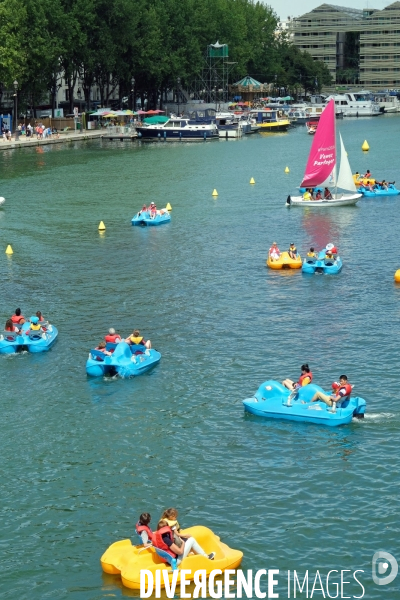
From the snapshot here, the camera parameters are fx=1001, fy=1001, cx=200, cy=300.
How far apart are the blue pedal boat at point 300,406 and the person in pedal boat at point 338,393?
0.18 m

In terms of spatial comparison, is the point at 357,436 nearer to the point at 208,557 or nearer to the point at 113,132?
the point at 208,557

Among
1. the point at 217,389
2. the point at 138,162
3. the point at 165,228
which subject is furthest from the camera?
the point at 138,162

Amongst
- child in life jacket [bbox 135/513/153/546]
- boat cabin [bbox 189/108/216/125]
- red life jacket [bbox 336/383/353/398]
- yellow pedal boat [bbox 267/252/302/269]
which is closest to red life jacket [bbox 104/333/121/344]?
red life jacket [bbox 336/383/353/398]

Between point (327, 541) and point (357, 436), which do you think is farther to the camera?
point (357, 436)

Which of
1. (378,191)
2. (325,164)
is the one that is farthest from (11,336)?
(378,191)

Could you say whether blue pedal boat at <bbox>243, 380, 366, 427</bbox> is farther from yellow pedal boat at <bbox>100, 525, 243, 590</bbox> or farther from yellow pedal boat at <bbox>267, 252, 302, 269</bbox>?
yellow pedal boat at <bbox>267, 252, 302, 269</bbox>

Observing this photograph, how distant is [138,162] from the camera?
11650 centimetres

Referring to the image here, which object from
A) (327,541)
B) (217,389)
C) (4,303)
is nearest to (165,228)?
(4,303)

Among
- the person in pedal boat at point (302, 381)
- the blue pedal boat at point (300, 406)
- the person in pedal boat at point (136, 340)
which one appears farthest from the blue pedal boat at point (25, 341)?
the person in pedal boat at point (302, 381)

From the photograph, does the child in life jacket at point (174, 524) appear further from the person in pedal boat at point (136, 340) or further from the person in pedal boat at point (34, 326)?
the person in pedal boat at point (34, 326)

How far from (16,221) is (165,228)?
38.6 feet

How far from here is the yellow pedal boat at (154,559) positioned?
2592cm

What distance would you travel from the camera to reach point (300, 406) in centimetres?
3575

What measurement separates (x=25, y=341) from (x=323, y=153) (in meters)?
44.3
